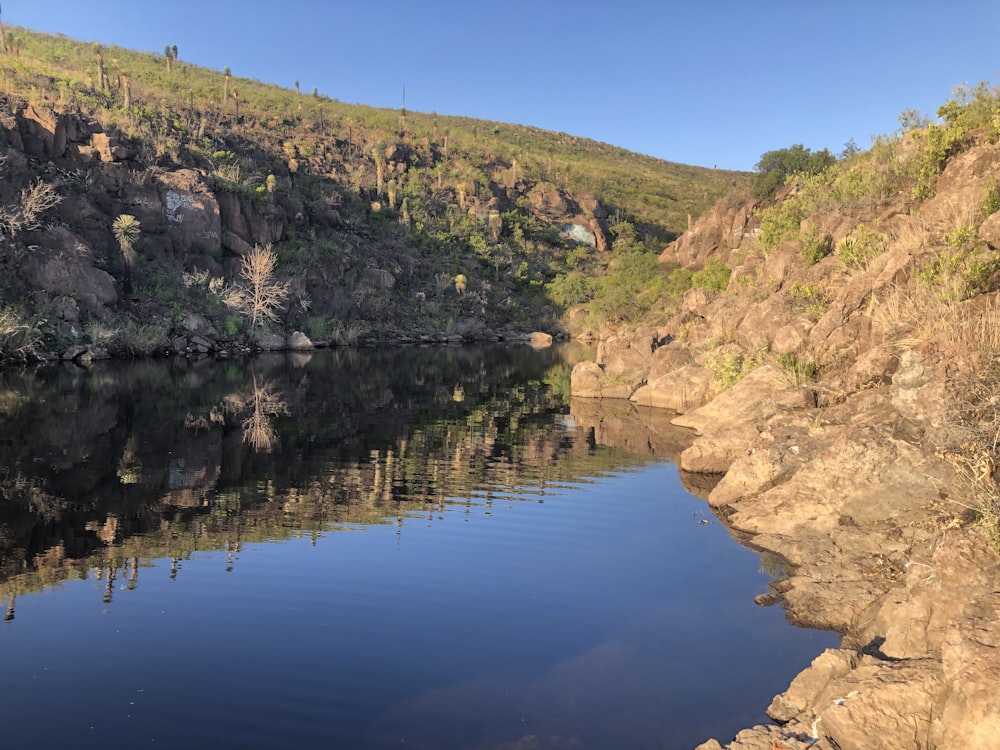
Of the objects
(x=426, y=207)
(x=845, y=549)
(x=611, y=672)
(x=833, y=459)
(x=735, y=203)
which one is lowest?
(x=611, y=672)

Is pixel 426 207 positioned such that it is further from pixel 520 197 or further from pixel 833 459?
pixel 833 459

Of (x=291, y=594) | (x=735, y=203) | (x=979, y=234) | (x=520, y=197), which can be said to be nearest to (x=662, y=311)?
(x=735, y=203)

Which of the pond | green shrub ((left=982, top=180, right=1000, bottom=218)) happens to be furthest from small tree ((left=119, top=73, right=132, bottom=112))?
green shrub ((left=982, top=180, right=1000, bottom=218))

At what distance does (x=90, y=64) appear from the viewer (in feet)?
326

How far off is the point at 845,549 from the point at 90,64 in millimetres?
112902

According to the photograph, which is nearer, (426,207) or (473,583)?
(473,583)

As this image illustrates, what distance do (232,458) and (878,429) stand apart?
15.2 metres

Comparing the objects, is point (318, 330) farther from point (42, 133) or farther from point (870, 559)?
point (870, 559)

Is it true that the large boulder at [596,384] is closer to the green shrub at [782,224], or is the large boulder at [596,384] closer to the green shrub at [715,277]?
the green shrub at [782,224]

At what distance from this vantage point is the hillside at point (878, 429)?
7023 millimetres

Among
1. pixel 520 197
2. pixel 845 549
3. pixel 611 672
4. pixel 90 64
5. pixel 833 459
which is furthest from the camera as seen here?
pixel 520 197

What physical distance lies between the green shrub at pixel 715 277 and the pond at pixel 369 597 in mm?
22691

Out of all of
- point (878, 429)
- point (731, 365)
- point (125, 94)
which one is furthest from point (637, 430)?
point (125, 94)

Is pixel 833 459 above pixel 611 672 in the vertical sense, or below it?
above
